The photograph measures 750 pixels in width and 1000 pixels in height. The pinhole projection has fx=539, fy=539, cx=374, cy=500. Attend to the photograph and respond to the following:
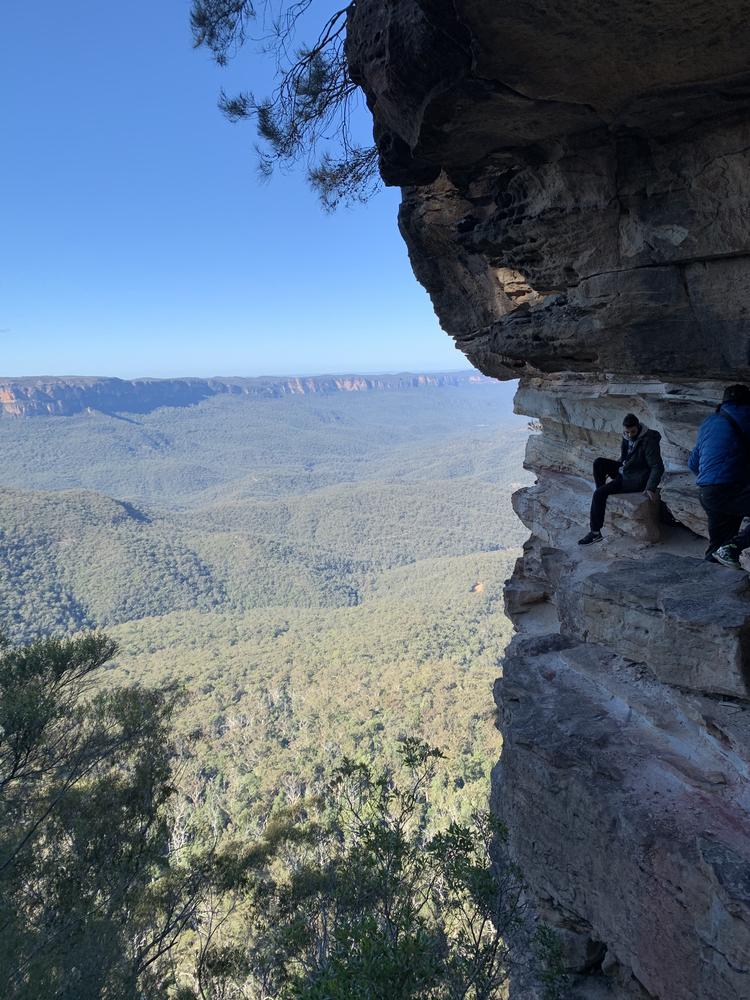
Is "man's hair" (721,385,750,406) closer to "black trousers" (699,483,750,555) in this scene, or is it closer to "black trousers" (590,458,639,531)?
"black trousers" (699,483,750,555)

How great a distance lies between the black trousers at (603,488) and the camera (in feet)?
29.2

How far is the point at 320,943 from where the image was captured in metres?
12.7

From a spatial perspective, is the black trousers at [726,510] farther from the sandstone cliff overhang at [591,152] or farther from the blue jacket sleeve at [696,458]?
the sandstone cliff overhang at [591,152]

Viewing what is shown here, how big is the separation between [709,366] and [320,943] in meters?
14.6

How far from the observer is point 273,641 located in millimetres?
78000

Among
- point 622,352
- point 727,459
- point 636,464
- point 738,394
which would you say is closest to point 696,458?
point 727,459

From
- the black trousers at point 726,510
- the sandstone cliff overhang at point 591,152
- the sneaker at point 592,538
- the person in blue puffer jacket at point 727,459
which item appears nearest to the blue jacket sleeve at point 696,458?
the person in blue puffer jacket at point 727,459

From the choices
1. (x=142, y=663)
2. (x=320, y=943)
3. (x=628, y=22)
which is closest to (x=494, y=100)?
(x=628, y=22)

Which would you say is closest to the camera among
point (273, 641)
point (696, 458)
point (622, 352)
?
point (696, 458)

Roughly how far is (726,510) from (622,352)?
2.71 m

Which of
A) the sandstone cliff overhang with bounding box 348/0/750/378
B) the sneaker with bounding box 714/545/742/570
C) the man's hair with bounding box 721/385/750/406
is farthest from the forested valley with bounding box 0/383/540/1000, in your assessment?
the sandstone cliff overhang with bounding box 348/0/750/378

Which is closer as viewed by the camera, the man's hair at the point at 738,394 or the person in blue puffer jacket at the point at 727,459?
the person in blue puffer jacket at the point at 727,459

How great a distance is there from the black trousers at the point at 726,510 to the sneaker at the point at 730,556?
0.08 metres

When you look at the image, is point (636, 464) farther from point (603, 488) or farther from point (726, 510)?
point (726, 510)
